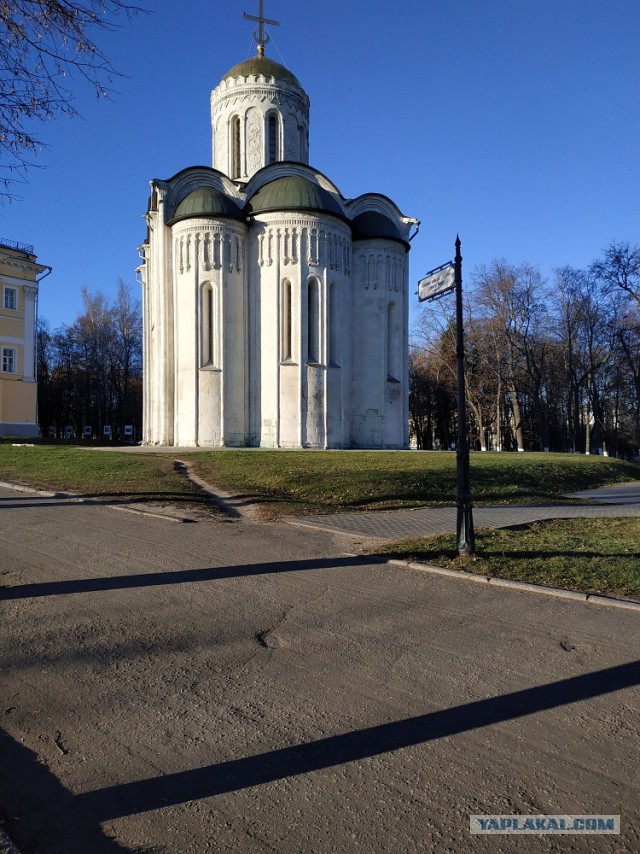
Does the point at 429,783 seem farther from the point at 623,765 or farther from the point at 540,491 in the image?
the point at 540,491

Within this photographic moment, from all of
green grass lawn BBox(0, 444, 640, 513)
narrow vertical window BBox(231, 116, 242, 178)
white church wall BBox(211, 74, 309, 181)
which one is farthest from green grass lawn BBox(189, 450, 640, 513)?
white church wall BBox(211, 74, 309, 181)

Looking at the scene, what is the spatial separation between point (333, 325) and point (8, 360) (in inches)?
999

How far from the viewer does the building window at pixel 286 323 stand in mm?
30547

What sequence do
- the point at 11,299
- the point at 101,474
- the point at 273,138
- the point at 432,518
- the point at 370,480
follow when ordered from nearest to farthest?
the point at 432,518
the point at 370,480
the point at 101,474
the point at 273,138
the point at 11,299

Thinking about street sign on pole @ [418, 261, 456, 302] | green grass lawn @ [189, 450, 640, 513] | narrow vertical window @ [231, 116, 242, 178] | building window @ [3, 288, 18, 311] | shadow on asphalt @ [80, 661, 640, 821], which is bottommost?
shadow on asphalt @ [80, 661, 640, 821]

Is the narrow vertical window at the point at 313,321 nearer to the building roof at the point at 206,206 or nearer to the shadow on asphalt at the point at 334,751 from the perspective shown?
the building roof at the point at 206,206

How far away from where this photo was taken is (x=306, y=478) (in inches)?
632

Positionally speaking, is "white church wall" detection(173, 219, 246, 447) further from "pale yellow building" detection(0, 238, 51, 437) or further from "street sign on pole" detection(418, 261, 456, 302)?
"street sign on pole" detection(418, 261, 456, 302)

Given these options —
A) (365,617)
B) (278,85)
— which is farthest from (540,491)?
(278,85)

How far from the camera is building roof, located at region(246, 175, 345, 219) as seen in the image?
30.2 metres

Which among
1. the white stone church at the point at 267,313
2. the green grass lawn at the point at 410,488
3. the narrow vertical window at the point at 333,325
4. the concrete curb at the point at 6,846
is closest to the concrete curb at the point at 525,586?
the green grass lawn at the point at 410,488

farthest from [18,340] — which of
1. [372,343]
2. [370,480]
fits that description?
[370,480]

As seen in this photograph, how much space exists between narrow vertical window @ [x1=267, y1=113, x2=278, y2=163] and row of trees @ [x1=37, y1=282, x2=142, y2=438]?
24.0 meters

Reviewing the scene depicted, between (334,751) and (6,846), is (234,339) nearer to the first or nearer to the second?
(334,751)
